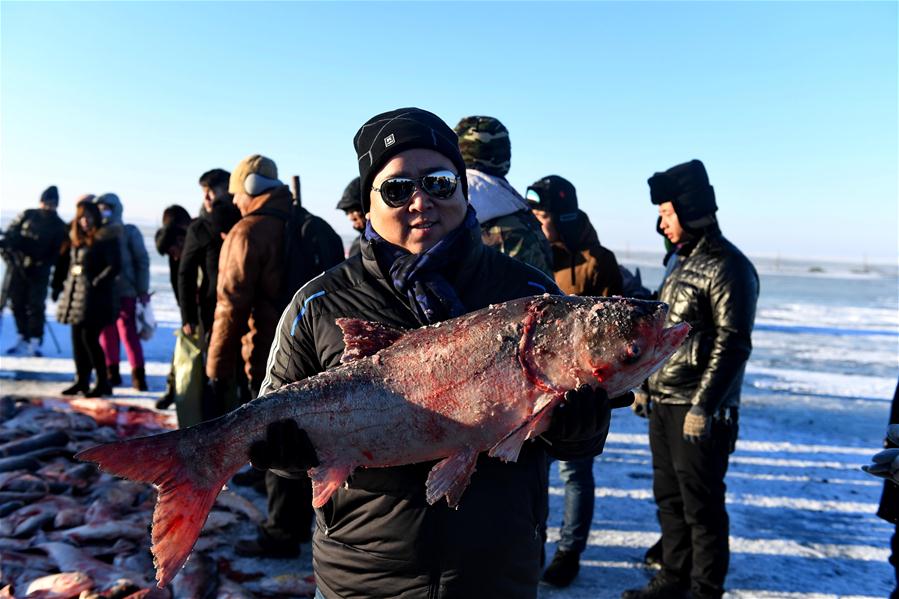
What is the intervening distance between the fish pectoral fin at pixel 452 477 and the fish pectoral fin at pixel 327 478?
268 millimetres

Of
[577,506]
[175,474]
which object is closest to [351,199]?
[577,506]

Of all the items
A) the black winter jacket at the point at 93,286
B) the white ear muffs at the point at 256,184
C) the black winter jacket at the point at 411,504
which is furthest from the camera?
the black winter jacket at the point at 93,286

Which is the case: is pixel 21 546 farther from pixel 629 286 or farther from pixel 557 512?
pixel 629 286

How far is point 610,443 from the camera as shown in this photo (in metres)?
8.00

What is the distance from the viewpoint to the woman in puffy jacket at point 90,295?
8984mm

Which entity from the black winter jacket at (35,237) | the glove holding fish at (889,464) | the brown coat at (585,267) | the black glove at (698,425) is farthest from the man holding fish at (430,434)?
the black winter jacket at (35,237)

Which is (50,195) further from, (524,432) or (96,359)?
(524,432)

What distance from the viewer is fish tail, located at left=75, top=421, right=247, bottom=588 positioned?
209cm

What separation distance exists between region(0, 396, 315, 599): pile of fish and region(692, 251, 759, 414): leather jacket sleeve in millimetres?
2774

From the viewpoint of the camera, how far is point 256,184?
551 centimetres

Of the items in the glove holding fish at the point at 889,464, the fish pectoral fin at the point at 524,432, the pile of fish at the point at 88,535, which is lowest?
the pile of fish at the point at 88,535

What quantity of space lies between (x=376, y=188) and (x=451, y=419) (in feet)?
2.86

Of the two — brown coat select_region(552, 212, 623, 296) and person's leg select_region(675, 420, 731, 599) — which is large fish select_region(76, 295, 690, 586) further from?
brown coat select_region(552, 212, 623, 296)

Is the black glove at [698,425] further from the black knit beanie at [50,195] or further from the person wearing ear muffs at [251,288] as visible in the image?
the black knit beanie at [50,195]
